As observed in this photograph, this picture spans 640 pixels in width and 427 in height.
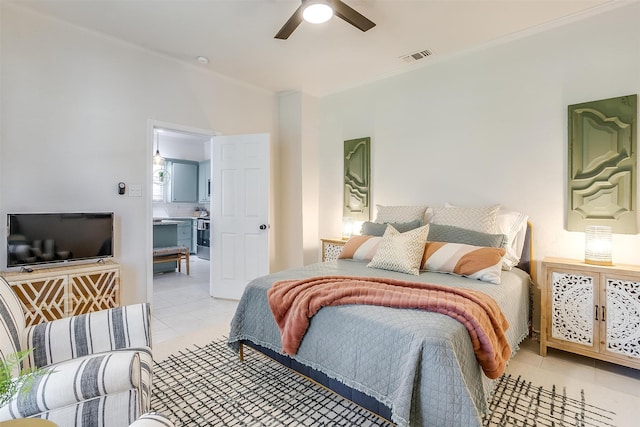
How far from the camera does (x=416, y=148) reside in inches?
144

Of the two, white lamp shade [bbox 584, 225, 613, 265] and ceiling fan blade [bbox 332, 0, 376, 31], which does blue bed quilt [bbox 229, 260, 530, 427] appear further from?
ceiling fan blade [bbox 332, 0, 376, 31]

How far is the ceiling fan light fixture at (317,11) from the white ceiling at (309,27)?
0.39 metres

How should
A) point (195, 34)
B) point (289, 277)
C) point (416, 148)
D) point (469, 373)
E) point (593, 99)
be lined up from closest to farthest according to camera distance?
point (469, 373) → point (289, 277) → point (593, 99) → point (195, 34) → point (416, 148)

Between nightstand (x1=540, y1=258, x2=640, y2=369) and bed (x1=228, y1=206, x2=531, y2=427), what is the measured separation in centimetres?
50

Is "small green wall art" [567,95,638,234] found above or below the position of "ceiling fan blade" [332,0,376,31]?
below

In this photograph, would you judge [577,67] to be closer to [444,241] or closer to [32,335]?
[444,241]

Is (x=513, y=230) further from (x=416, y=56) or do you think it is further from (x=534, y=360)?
(x=416, y=56)

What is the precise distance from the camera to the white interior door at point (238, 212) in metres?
4.09

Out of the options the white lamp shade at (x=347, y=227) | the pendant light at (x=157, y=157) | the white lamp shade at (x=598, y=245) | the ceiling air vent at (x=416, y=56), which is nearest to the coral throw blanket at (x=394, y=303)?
the white lamp shade at (x=598, y=245)

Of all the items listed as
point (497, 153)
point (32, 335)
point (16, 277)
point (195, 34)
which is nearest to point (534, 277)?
point (497, 153)

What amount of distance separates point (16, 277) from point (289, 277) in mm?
2181

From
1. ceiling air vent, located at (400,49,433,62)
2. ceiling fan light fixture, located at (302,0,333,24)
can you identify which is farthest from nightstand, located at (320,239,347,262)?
ceiling fan light fixture, located at (302,0,333,24)

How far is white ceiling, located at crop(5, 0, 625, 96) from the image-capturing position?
8.44 feet

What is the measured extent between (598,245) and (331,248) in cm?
264
